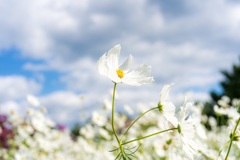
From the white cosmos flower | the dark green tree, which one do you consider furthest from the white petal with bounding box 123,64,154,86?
the dark green tree

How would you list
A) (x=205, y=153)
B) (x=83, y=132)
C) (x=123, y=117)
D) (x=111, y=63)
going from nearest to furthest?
(x=111, y=63)
(x=205, y=153)
(x=83, y=132)
(x=123, y=117)

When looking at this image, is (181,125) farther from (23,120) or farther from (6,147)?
(6,147)

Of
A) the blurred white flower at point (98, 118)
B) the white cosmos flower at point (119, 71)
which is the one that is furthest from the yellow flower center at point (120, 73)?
the blurred white flower at point (98, 118)

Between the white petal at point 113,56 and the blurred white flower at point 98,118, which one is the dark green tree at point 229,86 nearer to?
the blurred white flower at point 98,118

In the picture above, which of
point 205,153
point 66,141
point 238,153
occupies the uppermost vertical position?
point 66,141

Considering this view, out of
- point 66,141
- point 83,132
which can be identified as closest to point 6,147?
point 66,141

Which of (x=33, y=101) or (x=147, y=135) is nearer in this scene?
(x=147, y=135)

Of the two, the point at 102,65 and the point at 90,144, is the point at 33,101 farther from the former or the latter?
the point at 102,65

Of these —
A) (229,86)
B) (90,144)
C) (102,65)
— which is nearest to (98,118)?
(90,144)
